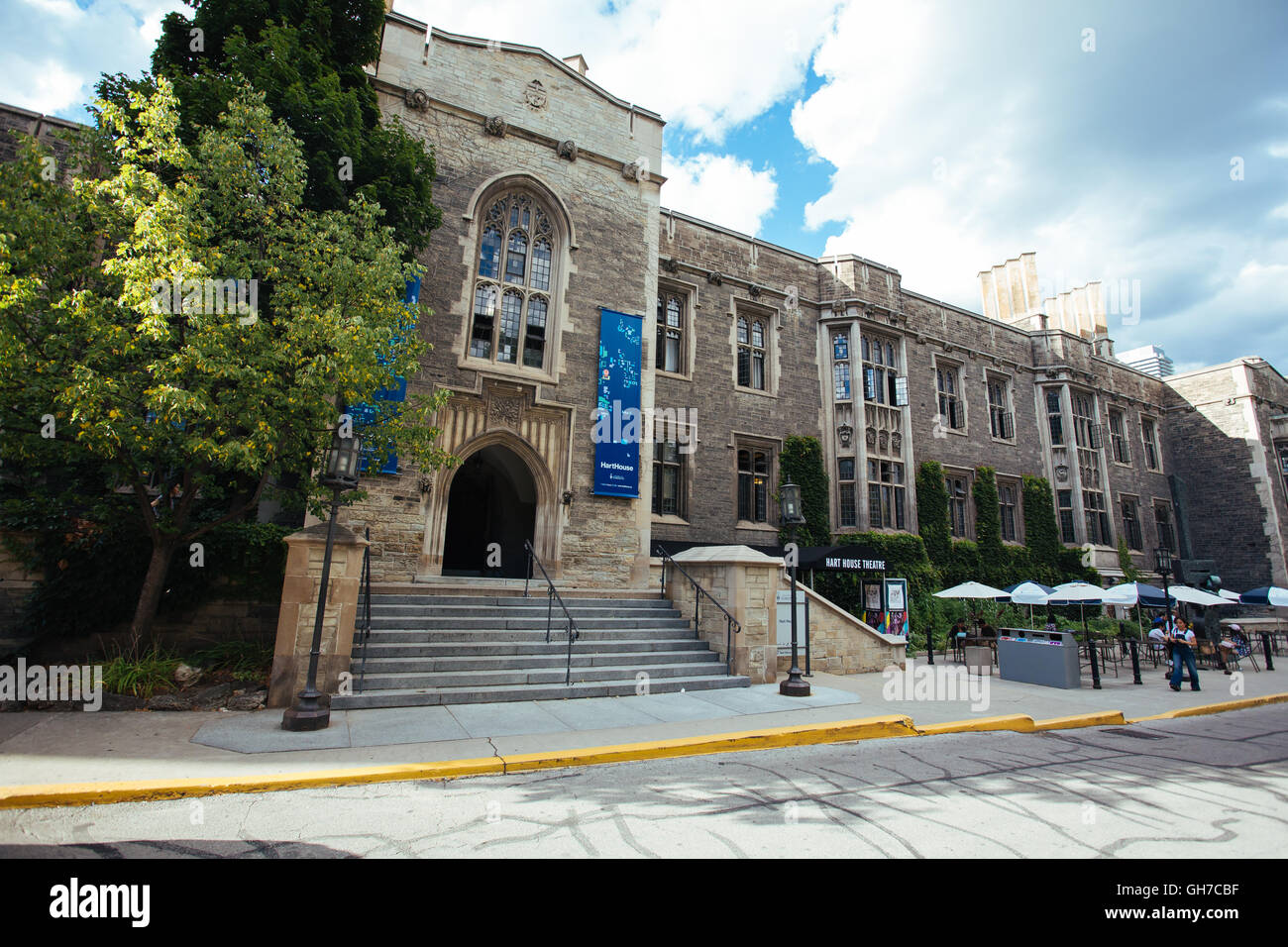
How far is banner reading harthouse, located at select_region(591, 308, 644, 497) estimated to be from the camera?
14388 millimetres

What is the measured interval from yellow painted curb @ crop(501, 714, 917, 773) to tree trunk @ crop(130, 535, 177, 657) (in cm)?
618

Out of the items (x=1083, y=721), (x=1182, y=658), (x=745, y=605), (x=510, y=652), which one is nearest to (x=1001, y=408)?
(x=1182, y=658)

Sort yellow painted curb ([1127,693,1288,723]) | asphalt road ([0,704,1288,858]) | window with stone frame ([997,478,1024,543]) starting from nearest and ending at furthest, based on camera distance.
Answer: asphalt road ([0,704,1288,858])
yellow painted curb ([1127,693,1288,723])
window with stone frame ([997,478,1024,543])

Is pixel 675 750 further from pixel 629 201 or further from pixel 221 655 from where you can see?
pixel 629 201

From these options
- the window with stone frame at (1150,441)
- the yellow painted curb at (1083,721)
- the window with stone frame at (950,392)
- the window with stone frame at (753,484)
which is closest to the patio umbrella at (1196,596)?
the window with stone frame at (950,392)

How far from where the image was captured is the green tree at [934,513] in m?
19.7

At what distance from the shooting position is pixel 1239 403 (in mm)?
27547

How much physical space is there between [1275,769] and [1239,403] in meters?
30.5

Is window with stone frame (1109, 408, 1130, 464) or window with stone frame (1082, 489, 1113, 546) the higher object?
window with stone frame (1109, 408, 1130, 464)

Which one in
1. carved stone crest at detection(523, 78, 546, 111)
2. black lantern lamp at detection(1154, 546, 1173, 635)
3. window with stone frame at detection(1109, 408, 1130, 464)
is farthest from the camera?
window with stone frame at detection(1109, 408, 1130, 464)

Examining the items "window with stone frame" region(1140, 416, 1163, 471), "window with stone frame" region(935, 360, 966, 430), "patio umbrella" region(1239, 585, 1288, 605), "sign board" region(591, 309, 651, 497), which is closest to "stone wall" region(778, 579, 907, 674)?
"sign board" region(591, 309, 651, 497)

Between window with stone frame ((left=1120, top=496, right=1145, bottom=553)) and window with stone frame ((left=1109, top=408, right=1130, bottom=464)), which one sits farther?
window with stone frame ((left=1109, top=408, right=1130, bottom=464))

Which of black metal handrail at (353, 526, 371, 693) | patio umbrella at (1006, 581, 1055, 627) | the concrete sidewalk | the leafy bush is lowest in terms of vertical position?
the concrete sidewalk

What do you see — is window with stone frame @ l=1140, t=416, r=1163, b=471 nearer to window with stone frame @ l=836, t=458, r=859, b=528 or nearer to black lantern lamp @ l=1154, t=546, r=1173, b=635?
black lantern lamp @ l=1154, t=546, r=1173, b=635
